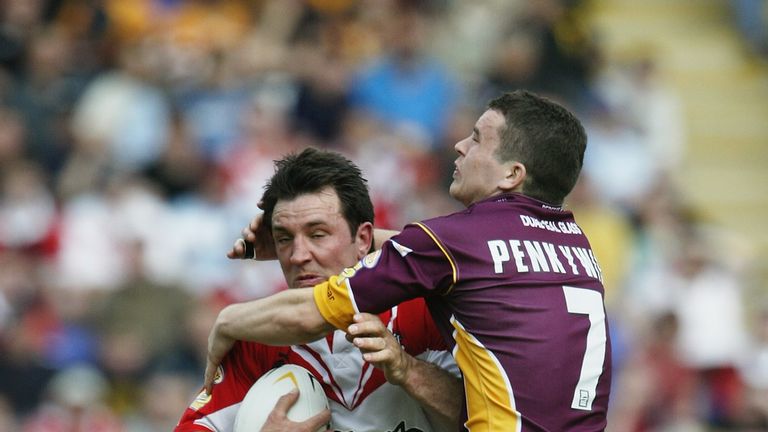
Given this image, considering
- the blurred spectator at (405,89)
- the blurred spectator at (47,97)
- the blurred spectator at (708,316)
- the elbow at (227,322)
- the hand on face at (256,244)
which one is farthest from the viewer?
the blurred spectator at (405,89)

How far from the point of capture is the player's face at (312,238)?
5348mm

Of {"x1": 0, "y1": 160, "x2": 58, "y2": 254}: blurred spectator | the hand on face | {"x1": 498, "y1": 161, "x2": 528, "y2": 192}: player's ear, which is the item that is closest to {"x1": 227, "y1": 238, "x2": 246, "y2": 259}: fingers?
the hand on face

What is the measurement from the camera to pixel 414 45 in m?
12.6

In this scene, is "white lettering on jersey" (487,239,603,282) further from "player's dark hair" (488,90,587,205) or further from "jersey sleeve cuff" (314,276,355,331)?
"jersey sleeve cuff" (314,276,355,331)

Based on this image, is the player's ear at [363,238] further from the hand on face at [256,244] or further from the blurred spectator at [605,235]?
the blurred spectator at [605,235]

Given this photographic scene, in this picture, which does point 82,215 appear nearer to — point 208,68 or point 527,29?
point 208,68

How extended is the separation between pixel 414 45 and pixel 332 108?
42.7 inches

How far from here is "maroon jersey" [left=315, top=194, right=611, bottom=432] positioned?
488 centimetres

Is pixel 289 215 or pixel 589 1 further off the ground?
pixel 589 1

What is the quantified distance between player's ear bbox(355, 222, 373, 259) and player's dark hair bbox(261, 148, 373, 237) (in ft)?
0.06

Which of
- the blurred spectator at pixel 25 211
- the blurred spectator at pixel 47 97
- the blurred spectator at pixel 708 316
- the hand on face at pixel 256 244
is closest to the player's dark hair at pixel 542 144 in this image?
the hand on face at pixel 256 244

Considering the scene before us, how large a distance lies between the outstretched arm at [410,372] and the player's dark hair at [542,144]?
0.70 metres

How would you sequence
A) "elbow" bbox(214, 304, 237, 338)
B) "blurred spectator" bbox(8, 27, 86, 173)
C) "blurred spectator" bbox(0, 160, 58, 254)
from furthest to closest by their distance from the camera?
1. "blurred spectator" bbox(8, 27, 86, 173)
2. "blurred spectator" bbox(0, 160, 58, 254)
3. "elbow" bbox(214, 304, 237, 338)

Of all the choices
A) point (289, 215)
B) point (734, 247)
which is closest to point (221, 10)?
point (734, 247)
